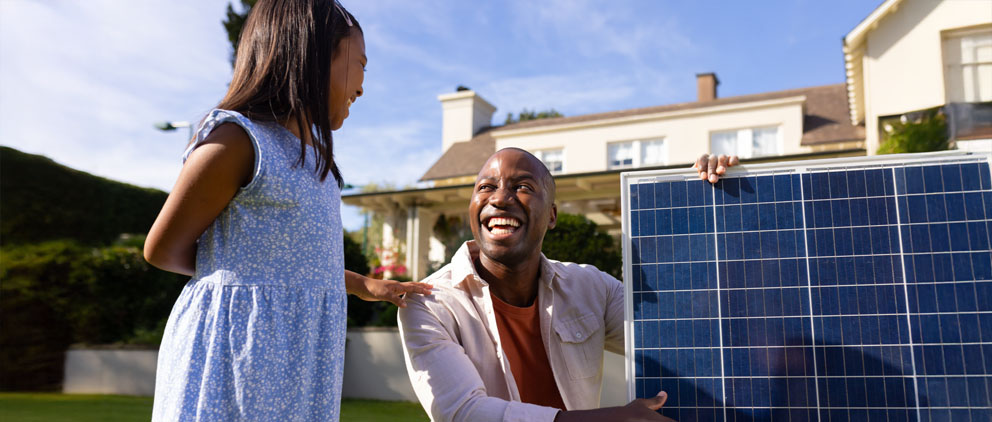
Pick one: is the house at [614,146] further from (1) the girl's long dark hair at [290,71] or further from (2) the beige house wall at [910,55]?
(1) the girl's long dark hair at [290,71]

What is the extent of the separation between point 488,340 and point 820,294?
148cm

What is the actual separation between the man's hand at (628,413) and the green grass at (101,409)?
772 centimetres

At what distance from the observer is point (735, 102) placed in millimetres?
22188

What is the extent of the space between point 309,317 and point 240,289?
23 cm

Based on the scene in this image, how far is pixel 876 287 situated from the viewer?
266 centimetres

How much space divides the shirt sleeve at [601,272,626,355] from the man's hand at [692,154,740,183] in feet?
A: 3.03

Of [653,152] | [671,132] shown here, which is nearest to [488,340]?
[671,132]

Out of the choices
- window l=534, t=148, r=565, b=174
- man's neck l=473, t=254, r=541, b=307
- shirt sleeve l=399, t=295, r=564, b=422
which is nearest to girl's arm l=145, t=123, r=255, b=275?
shirt sleeve l=399, t=295, r=564, b=422

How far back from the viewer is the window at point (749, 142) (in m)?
21.5

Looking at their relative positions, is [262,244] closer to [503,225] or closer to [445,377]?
[445,377]

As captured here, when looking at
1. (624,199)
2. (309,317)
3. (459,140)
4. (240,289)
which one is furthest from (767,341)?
(459,140)

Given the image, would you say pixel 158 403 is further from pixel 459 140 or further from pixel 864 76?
pixel 459 140

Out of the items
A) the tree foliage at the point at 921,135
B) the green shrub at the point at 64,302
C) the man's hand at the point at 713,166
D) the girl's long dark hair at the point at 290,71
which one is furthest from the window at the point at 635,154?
the girl's long dark hair at the point at 290,71

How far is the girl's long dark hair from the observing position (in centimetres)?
231
